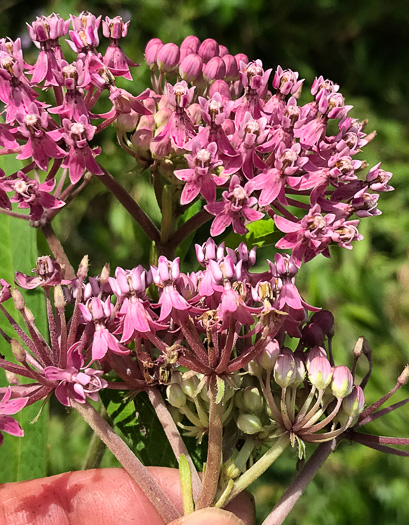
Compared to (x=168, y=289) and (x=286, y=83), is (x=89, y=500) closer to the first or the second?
(x=168, y=289)

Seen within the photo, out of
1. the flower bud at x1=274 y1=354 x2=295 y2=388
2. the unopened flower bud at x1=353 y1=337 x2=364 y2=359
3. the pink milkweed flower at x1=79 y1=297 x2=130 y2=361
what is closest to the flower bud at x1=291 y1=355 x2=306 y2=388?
the flower bud at x1=274 y1=354 x2=295 y2=388

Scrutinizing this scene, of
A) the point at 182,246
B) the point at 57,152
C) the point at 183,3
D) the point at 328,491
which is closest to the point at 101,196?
the point at 183,3

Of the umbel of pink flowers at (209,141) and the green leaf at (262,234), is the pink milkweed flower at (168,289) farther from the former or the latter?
the green leaf at (262,234)

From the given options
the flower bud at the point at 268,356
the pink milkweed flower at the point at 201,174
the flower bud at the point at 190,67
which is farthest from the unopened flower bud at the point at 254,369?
the flower bud at the point at 190,67

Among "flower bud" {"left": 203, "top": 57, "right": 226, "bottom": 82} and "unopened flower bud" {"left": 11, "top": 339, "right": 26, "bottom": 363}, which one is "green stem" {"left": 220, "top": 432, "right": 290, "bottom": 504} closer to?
"unopened flower bud" {"left": 11, "top": 339, "right": 26, "bottom": 363}

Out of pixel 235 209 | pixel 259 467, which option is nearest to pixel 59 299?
pixel 235 209

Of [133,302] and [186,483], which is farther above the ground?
[133,302]
